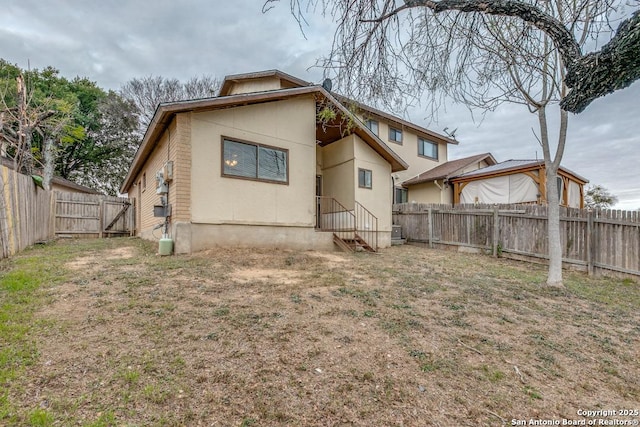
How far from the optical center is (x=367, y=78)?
15.6 ft

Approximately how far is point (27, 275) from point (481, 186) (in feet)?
53.6

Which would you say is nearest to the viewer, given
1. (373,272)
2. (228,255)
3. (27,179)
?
(373,272)

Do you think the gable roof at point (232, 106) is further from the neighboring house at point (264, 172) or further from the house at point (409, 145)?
the house at point (409, 145)

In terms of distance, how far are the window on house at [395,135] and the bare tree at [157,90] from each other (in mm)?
13021

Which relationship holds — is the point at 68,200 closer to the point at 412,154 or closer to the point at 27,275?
the point at 27,275

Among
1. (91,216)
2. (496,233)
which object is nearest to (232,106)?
(496,233)

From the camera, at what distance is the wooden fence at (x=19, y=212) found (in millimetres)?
5993

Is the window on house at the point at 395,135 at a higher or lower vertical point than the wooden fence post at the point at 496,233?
higher

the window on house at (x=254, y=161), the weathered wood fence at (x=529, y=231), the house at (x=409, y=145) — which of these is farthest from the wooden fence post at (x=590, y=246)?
the house at (x=409, y=145)

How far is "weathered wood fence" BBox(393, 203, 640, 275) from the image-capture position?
655 centimetres

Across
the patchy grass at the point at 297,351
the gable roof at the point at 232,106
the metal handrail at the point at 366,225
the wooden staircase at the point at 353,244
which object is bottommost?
the patchy grass at the point at 297,351

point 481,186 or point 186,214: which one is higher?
point 481,186

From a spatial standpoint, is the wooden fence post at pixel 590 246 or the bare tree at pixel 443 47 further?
the wooden fence post at pixel 590 246

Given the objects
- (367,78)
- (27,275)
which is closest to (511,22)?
(367,78)
